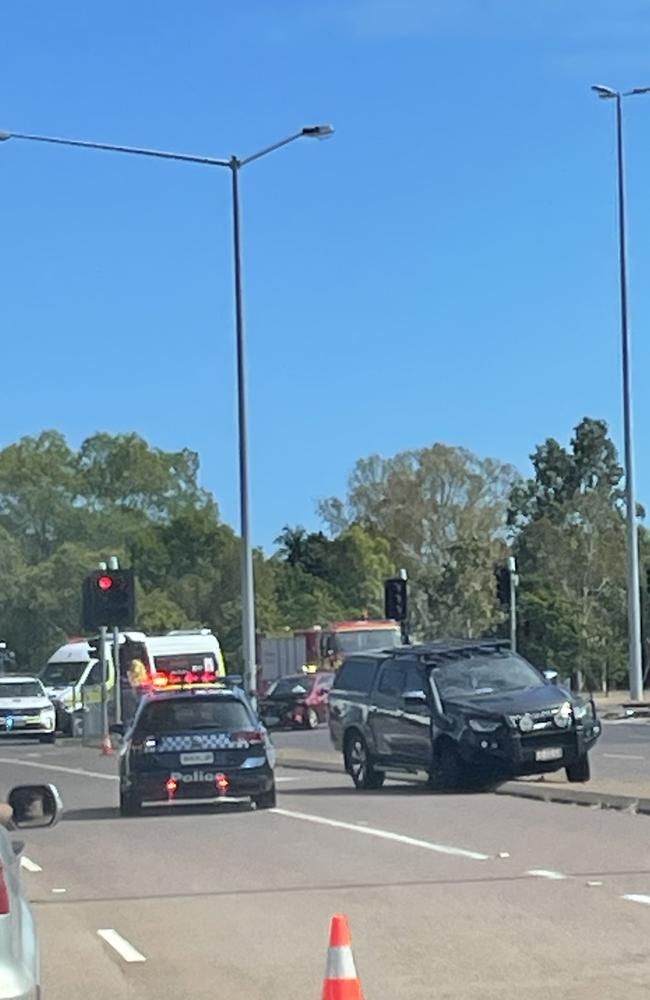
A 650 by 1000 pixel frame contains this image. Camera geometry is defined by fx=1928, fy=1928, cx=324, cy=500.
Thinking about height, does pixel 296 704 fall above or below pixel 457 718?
below

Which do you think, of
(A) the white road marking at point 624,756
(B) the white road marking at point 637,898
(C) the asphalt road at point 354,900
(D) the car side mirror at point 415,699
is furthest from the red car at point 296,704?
(B) the white road marking at point 637,898

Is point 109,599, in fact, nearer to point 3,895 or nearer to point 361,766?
point 361,766

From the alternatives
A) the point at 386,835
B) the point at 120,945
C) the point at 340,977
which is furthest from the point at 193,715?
the point at 340,977

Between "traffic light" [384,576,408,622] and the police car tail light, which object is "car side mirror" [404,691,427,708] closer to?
"traffic light" [384,576,408,622]

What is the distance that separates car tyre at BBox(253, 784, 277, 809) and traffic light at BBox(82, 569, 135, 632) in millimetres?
16226

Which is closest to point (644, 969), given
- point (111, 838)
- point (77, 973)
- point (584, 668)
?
point (77, 973)

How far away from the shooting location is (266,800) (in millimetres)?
22281

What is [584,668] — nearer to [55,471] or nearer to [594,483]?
[594,483]

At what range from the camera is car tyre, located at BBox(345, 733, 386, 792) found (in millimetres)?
A: 25641

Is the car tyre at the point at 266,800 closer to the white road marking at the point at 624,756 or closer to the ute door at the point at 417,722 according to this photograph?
the ute door at the point at 417,722

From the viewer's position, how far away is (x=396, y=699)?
25.2 meters

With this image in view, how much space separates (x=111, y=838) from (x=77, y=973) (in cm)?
857

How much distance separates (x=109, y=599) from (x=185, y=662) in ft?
54.2

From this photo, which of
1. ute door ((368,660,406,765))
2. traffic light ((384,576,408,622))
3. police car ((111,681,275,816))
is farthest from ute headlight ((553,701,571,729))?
traffic light ((384,576,408,622))
